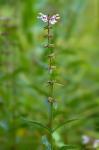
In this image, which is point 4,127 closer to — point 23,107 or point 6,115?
point 6,115

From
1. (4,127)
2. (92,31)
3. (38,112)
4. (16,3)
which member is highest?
(92,31)

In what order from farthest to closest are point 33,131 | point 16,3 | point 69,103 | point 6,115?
point 16,3 < point 69,103 < point 33,131 < point 6,115

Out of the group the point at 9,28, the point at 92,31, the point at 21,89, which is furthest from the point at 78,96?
the point at 92,31

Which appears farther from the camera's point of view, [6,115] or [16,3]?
[16,3]

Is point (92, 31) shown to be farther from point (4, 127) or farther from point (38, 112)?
point (4, 127)

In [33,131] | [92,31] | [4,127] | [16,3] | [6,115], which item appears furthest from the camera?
[92,31]

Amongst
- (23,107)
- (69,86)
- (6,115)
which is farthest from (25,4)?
(6,115)

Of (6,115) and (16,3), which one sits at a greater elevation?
(16,3)
